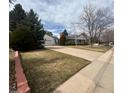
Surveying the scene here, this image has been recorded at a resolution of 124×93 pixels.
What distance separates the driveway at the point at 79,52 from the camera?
1461mm

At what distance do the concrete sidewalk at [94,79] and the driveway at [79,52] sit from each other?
0.04m

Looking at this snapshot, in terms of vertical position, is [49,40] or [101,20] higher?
[101,20]

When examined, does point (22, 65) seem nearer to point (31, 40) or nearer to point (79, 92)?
point (31, 40)

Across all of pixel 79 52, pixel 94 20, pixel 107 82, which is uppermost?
pixel 94 20

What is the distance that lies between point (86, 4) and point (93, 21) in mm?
140

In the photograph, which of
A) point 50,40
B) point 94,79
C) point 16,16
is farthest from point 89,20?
point 16,16

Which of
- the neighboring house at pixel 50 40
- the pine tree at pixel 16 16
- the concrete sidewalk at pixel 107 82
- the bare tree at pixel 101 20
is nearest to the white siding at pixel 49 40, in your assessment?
the neighboring house at pixel 50 40

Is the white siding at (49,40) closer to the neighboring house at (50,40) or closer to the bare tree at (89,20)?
the neighboring house at (50,40)

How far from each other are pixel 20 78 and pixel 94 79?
0.54 m

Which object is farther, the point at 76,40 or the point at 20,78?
the point at 76,40

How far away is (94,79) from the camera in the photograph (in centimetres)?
138

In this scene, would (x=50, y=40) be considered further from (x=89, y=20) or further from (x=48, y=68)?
(x=89, y=20)

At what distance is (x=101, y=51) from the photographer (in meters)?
1.49

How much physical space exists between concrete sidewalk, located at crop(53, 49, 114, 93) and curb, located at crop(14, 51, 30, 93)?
0.21m
